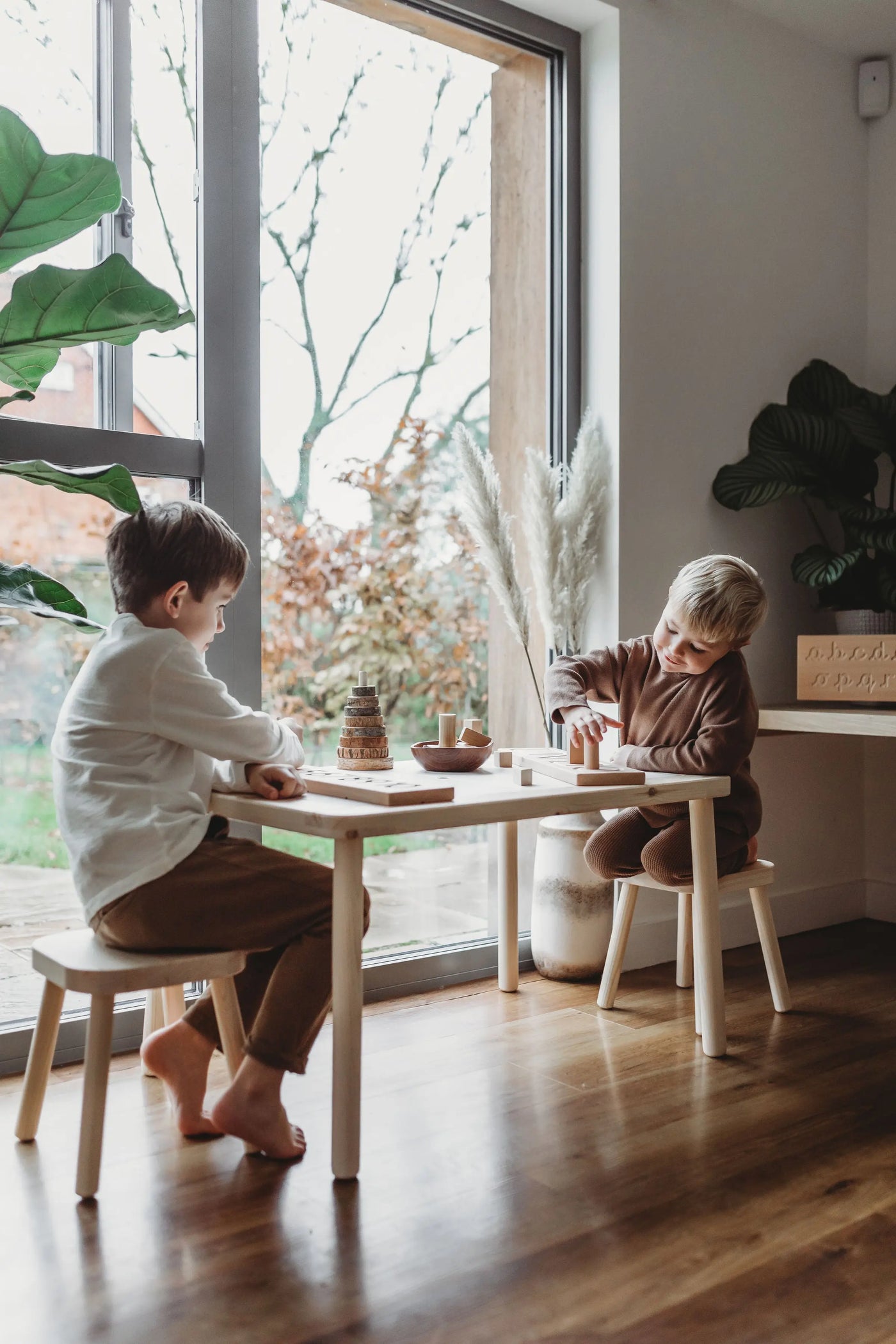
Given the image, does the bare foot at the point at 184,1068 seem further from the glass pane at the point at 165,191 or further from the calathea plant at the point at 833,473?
the calathea plant at the point at 833,473

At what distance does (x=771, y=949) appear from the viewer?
8.36 ft

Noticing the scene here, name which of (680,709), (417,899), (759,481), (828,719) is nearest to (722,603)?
(680,709)

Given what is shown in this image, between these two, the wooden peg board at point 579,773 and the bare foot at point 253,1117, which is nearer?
the bare foot at point 253,1117

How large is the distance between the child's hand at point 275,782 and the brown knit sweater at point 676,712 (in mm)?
728

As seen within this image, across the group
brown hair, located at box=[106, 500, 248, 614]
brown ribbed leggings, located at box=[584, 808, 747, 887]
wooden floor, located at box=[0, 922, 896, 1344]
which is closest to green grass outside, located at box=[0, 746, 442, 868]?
wooden floor, located at box=[0, 922, 896, 1344]

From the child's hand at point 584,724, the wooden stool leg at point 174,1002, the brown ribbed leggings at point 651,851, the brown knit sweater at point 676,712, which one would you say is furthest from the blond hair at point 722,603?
the wooden stool leg at point 174,1002

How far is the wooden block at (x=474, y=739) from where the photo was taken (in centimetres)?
237


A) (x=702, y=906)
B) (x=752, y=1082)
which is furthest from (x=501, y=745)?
(x=752, y=1082)

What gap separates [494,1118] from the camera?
1.99 meters

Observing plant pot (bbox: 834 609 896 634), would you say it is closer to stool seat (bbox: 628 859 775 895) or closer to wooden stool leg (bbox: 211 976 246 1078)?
stool seat (bbox: 628 859 775 895)

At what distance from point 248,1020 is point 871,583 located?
2.06m

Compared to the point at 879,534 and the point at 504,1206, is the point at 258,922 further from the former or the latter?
the point at 879,534

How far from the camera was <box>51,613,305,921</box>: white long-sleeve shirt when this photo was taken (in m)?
1.77

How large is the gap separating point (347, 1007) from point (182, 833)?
14.4 inches
